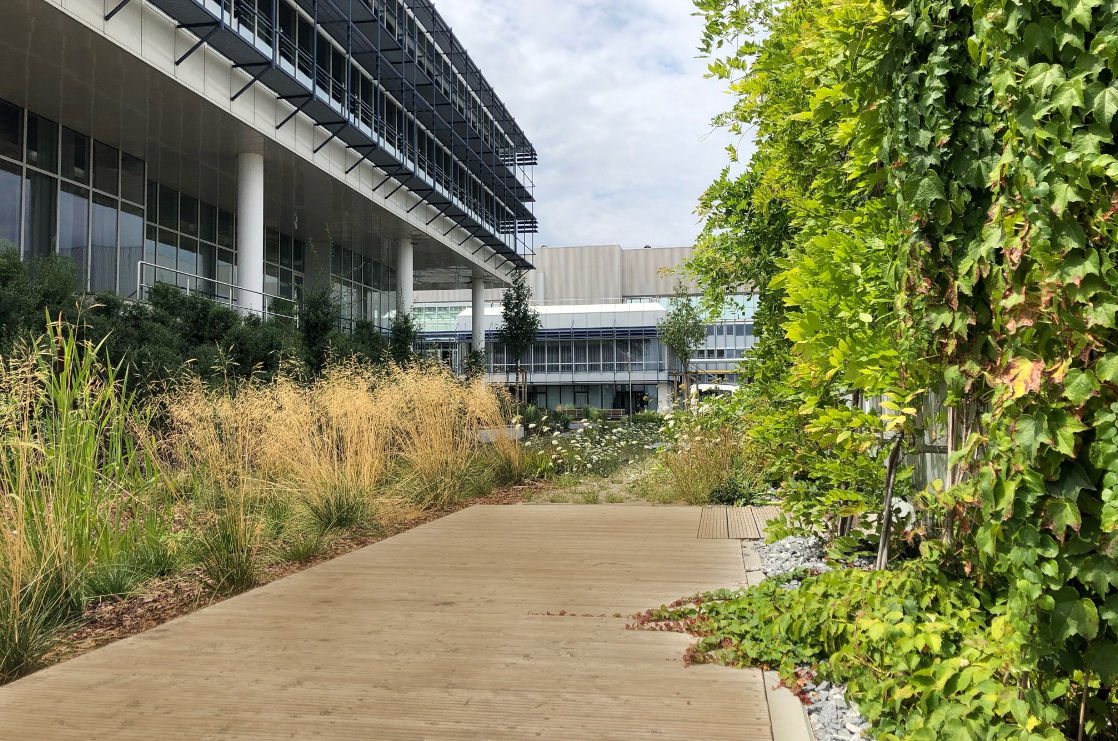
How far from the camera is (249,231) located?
48.3ft

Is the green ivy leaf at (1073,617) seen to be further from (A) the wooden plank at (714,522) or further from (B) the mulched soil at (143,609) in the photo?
Result: (A) the wooden plank at (714,522)

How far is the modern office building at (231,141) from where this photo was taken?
11.3 meters

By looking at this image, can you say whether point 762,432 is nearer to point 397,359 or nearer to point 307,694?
point 307,694

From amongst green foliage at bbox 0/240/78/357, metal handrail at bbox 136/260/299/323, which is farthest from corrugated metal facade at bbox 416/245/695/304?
green foliage at bbox 0/240/78/357

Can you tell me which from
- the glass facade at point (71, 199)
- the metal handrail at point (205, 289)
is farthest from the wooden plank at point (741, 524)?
the glass facade at point (71, 199)

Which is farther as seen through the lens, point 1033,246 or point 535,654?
point 535,654

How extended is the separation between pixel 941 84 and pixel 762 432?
2.23m

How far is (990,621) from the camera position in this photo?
2117 millimetres

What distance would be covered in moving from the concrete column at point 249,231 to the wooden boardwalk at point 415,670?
37.9 ft

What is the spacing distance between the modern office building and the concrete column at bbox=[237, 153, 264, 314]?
3cm

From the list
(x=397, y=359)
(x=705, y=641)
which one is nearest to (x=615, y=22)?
(x=705, y=641)

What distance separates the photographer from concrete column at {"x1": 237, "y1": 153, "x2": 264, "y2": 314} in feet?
48.2

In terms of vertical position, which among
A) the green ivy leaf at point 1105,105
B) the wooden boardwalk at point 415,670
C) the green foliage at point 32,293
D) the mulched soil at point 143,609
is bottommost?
the mulched soil at point 143,609

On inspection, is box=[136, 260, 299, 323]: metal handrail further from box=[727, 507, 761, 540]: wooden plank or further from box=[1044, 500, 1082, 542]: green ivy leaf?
box=[1044, 500, 1082, 542]: green ivy leaf
